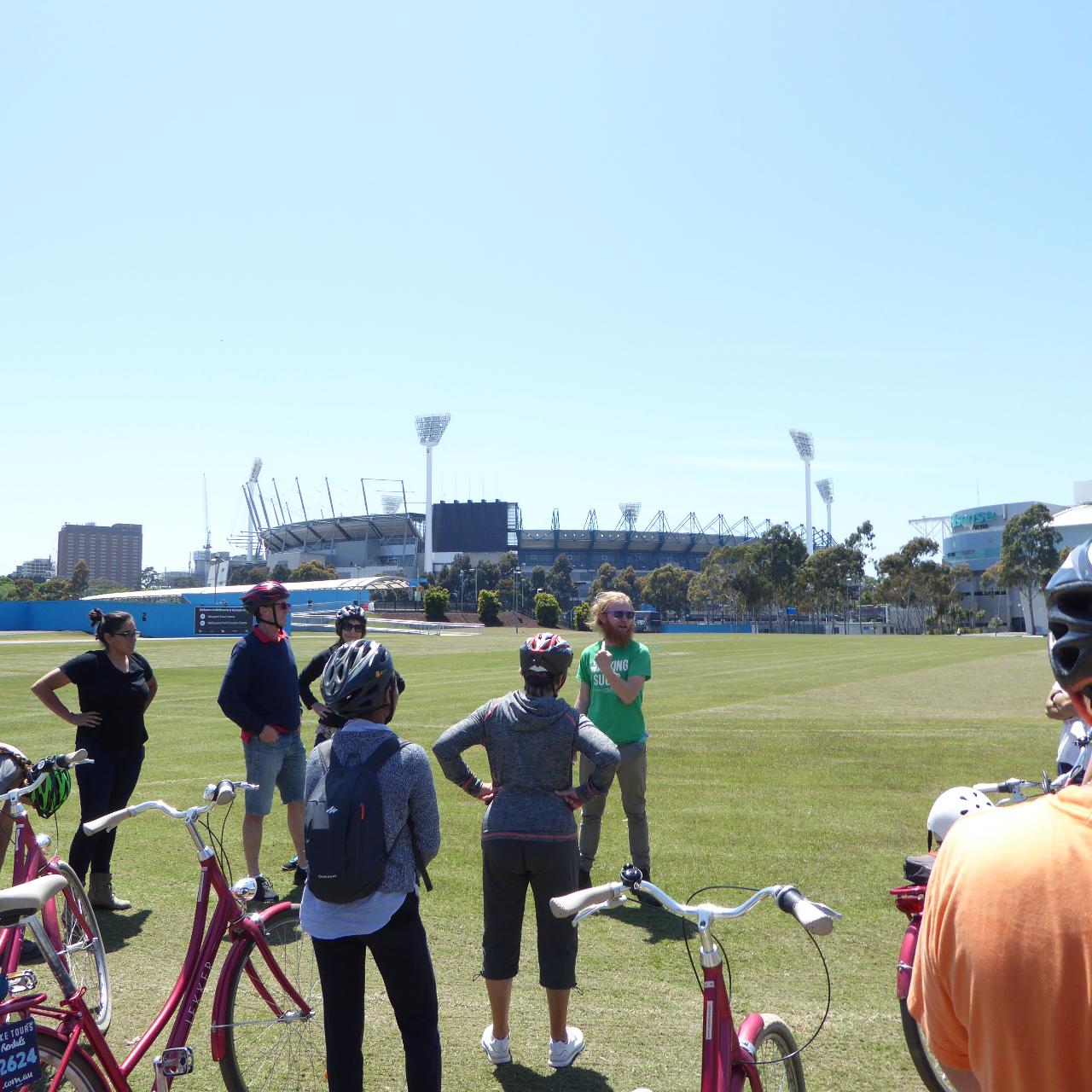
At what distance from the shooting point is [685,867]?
8.98m

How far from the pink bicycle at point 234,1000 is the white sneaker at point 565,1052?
1.10 m

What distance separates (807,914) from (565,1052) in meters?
2.68

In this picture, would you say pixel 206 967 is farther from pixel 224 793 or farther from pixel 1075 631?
pixel 1075 631

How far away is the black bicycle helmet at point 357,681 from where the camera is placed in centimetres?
395

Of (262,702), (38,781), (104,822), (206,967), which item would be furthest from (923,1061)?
(262,702)

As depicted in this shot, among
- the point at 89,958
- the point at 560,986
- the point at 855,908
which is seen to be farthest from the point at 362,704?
the point at 855,908

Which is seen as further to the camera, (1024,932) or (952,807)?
(952,807)

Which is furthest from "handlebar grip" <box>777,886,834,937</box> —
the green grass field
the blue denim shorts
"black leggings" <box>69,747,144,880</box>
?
"black leggings" <box>69,747,144,880</box>

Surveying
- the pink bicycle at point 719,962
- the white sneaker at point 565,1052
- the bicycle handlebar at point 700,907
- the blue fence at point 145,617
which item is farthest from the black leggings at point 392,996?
the blue fence at point 145,617

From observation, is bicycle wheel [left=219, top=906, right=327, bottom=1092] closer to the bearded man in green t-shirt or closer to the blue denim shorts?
Answer: the blue denim shorts

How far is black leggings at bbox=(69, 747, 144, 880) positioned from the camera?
7402 millimetres

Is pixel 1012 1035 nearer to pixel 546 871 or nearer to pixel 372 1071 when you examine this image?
pixel 546 871

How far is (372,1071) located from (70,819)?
287 inches

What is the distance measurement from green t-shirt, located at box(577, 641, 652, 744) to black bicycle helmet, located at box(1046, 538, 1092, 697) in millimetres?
6115
